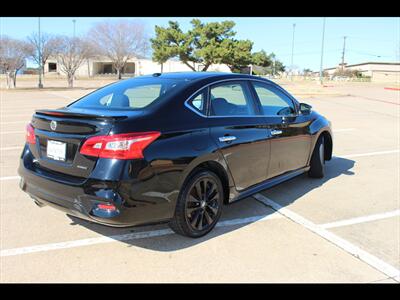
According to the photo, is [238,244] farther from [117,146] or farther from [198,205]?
[117,146]

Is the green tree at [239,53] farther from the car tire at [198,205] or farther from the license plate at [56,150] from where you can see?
the license plate at [56,150]

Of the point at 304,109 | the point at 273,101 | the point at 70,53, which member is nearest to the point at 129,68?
the point at 70,53

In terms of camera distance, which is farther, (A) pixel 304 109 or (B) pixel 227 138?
(A) pixel 304 109

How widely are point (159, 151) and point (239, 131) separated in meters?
1.16

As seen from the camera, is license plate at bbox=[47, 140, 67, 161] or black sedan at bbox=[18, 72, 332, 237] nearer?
black sedan at bbox=[18, 72, 332, 237]

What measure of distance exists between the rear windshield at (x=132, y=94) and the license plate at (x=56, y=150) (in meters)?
0.63

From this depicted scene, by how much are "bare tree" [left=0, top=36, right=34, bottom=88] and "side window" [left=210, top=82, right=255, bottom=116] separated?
123 ft

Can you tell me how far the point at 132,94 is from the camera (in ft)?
13.6

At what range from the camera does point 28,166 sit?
371 centimetres

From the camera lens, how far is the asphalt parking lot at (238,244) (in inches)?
124

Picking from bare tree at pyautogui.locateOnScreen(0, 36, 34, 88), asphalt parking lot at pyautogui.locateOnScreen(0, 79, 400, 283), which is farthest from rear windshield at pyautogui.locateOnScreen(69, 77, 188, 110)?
bare tree at pyautogui.locateOnScreen(0, 36, 34, 88)

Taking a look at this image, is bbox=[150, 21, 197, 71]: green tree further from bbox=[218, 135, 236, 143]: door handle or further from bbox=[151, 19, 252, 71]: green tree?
bbox=[218, 135, 236, 143]: door handle

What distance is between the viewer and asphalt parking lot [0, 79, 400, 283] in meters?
3.16
